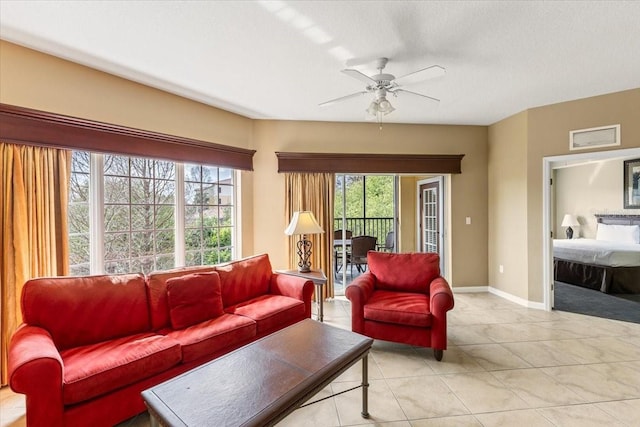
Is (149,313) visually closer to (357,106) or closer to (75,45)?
(75,45)

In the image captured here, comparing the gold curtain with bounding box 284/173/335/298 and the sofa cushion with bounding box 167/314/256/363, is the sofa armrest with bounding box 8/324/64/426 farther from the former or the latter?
the gold curtain with bounding box 284/173/335/298

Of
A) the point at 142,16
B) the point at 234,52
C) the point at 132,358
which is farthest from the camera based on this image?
the point at 234,52

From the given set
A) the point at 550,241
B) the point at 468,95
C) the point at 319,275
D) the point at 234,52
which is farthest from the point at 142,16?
the point at 550,241

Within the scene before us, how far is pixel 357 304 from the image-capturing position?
3061mm

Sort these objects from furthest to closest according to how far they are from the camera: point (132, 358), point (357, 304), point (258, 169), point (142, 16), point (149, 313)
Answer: point (258, 169), point (357, 304), point (149, 313), point (142, 16), point (132, 358)

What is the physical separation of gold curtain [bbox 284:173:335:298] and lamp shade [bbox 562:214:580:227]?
6377 mm

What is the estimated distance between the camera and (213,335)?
2395 millimetres

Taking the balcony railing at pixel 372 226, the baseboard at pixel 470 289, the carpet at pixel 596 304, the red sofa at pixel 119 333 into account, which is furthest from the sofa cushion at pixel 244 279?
the carpet at pixel 596 304

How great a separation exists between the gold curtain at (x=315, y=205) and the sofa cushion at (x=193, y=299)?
194cm

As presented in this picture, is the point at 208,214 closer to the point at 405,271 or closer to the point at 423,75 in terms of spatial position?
the point at 405,271

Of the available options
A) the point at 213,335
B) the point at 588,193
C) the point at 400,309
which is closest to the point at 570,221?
the point at 588,193

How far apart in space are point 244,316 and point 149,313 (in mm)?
781

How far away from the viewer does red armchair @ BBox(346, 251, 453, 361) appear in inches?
111

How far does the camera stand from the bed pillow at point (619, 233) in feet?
19.3
